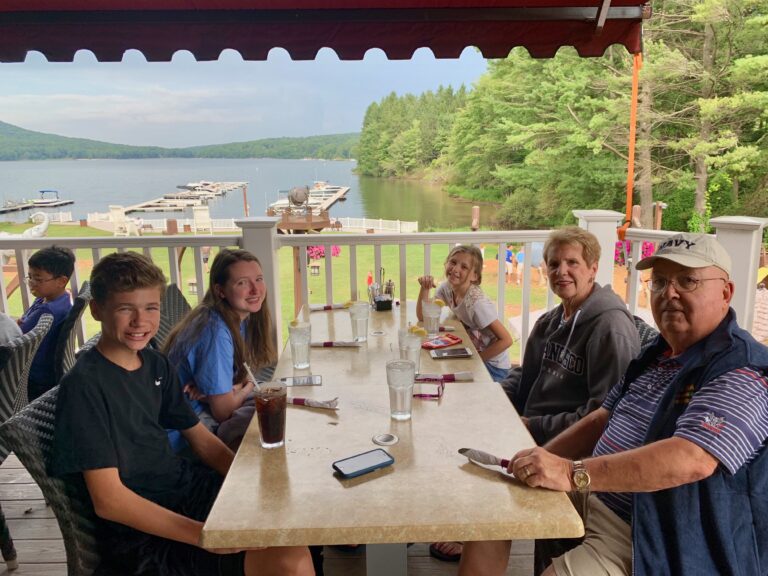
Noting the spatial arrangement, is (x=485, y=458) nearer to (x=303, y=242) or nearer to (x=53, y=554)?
(x=53, y=554)

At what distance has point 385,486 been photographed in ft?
4.02

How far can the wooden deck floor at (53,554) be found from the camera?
211 cm

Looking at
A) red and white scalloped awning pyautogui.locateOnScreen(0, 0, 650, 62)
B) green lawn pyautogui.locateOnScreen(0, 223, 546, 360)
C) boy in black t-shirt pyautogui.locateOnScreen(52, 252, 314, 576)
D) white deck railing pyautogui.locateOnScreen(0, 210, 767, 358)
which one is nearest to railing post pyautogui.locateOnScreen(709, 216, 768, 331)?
white deck railing pyautogui.locateOnScreen(0, 210, 767, 358)

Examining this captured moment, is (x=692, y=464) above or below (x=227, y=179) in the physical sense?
below

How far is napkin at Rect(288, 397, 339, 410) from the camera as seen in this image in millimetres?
1652

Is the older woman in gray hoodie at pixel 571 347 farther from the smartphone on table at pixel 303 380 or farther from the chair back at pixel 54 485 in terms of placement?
the chair back at pixel 54 485

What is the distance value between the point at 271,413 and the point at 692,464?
940mm

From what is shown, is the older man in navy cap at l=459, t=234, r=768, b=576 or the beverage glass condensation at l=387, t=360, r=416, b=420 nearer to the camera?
the older man in navy cap at l=459, t=234, r=768, b=576

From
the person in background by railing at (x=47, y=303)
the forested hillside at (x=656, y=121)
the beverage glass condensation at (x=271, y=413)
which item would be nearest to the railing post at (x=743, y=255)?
the beverage glass condensation at (x=271, y=413)

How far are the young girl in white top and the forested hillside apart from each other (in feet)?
48.1

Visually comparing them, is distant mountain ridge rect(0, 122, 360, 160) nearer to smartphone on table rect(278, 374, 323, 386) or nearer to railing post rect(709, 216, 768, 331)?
railing post rect(709, 216, 768, 331)

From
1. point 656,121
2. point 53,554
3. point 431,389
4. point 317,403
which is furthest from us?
point 656,121

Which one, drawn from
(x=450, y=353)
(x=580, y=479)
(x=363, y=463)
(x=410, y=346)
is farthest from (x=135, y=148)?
(x=580, y=479)

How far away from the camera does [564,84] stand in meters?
17.1
